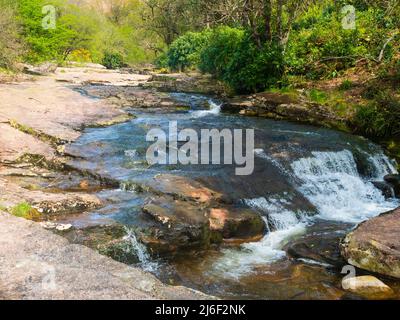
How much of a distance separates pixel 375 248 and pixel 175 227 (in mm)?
3176

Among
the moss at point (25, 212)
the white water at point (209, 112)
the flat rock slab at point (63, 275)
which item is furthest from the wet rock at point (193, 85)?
the flat rock slab at point (63, 275)

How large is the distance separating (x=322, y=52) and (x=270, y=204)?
1111 centimetres

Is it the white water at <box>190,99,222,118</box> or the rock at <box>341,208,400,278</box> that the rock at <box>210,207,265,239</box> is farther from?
the white water at <box>190,99,222,118</box>

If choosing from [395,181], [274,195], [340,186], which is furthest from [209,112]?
[274,195]

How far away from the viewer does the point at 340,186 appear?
10.9 m

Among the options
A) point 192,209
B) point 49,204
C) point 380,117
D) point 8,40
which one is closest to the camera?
point 49,204

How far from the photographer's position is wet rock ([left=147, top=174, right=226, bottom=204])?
8812 mm

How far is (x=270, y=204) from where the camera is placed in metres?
9.42

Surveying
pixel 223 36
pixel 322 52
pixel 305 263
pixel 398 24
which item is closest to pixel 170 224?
pixel 305 263

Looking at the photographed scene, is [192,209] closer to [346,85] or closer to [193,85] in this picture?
[346,85]

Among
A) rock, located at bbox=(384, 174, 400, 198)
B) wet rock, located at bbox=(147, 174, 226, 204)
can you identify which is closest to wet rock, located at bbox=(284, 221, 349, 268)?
wet rock, located at bbox=(147, 174, 226, 204)

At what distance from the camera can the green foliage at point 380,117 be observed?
13375mm

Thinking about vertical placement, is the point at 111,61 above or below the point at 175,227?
above

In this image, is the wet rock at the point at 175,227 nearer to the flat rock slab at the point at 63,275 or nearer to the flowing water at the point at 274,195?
the flowing water at the point at 274,195
